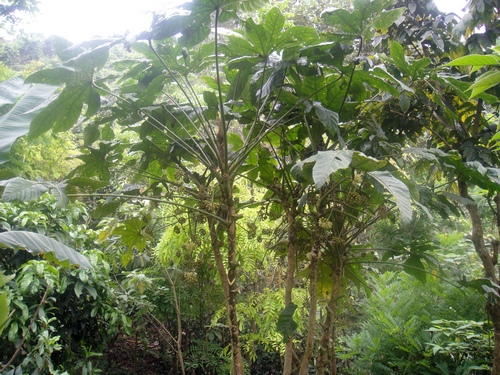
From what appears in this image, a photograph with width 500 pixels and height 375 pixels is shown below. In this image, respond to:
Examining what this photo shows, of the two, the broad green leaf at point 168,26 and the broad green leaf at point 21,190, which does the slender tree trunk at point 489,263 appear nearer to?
the broad green leaf at point 168,26

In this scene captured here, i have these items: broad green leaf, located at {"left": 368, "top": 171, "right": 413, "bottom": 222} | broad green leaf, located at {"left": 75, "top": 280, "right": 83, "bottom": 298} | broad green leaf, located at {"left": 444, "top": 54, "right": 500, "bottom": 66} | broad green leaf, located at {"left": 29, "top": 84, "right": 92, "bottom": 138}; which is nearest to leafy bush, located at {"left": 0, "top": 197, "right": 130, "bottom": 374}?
broad green leaf, located at {"left": 75, "top": 280, "right": 83, "bottom": 298}

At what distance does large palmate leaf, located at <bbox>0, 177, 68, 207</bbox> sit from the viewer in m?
0.85

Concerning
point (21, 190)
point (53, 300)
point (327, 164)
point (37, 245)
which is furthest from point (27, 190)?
point (53, 300)

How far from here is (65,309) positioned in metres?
2.14

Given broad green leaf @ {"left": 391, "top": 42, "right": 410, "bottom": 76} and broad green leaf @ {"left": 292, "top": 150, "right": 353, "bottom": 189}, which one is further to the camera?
broad green leaf @ {"left": 391, "top": 42, "right": 410, "bottom": 76}

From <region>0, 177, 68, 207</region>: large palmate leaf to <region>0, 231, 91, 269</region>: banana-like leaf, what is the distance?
0.12 m

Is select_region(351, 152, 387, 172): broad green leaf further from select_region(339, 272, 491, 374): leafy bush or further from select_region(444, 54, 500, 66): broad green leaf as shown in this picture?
select_region(339, 272, 491, 374): leafy bush

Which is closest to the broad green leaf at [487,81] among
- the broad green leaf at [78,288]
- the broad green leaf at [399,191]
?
the broad green leaf at [399,191]

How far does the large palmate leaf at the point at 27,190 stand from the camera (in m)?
0.85

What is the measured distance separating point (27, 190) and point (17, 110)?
259mm

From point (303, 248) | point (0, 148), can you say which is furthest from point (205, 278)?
point (0, 148)

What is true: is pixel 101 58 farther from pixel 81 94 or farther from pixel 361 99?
pixel 361 99

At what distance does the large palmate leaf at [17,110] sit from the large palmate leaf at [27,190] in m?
0.06

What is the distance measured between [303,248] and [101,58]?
0.97 meters
